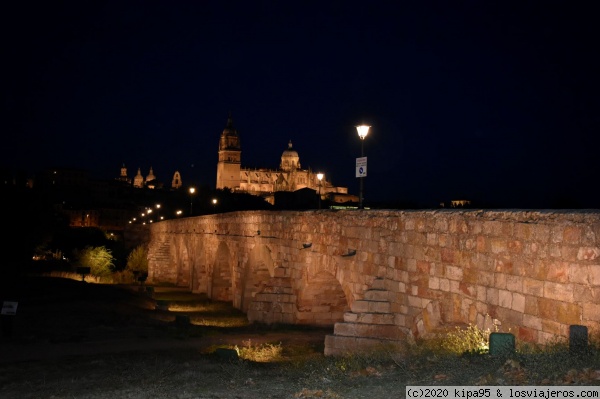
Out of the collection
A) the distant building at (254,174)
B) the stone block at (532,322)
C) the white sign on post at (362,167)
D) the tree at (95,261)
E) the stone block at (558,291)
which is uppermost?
the distant building at (254,174)

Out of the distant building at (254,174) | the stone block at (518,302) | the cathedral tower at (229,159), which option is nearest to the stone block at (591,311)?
the stone block at (518,302)

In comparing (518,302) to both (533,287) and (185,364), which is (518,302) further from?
(185,364)

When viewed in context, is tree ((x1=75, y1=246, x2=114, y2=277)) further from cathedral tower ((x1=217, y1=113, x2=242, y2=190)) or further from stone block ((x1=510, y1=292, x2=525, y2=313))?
cathedral tower ((x1=217, y1=113, x2=242, y2=190))

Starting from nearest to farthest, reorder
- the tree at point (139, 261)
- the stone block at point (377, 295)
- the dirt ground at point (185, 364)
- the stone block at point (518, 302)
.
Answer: the dirt ground at point (185, 364)
the stone block at point (518, 302)
the stone block at point (377, 295)
the tree at point (139, 261)

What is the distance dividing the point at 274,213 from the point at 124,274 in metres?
24.5

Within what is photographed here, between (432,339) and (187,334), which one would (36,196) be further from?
(432,339)

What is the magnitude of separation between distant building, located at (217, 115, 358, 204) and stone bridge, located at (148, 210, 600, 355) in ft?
509

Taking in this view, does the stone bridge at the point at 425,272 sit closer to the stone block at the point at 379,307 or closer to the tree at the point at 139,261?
the stone block at the point at 379,307

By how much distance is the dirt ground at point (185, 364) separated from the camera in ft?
22.8

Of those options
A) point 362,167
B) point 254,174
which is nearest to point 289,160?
point 254,174

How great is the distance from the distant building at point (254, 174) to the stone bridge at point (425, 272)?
155 m

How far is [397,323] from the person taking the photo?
11664mm

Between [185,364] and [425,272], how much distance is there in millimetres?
4381

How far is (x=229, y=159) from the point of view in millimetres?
181625
